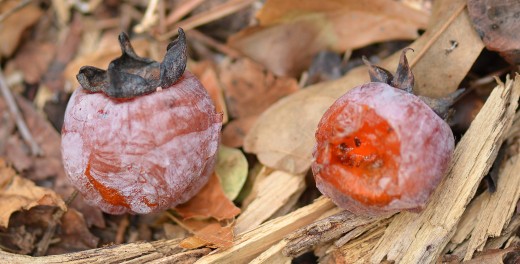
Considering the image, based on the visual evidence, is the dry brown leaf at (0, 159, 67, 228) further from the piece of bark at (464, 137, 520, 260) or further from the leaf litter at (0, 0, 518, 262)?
→ the piece of bark at (464, 137, 520, 260)

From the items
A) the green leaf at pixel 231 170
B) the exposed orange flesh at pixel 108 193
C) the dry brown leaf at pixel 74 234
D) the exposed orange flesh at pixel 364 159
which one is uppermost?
the exposed orange flesh at pixel 364 159

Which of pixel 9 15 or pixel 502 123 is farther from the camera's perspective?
pixel 9 15

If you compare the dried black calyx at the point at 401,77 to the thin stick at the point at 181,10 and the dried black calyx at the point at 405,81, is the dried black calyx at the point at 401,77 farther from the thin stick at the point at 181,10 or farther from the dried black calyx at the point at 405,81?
the thin stick at the point at 181,10

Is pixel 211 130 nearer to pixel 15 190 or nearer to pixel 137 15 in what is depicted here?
pixel 15 190

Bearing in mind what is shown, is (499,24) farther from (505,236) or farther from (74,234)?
(74,234)

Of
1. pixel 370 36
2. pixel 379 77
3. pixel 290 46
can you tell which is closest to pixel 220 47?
pixel 290 46

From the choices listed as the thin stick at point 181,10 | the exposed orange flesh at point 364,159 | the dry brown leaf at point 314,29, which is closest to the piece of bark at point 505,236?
the exposed orange flesh at point 364,159

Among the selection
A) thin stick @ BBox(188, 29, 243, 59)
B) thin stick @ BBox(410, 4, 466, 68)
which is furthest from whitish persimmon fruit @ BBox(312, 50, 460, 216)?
thin stick @ BBox(188, 29, 243, 59)
